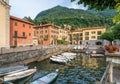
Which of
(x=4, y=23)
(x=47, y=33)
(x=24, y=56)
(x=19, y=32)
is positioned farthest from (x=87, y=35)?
(x=24, y=56)

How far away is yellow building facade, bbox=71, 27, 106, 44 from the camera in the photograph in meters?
89.9

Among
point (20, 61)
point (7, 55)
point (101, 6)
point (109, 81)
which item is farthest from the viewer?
point (20, 61)

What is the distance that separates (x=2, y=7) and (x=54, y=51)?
25849mm

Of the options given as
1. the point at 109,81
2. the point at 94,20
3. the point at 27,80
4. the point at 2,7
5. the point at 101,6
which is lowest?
the point at 27,80

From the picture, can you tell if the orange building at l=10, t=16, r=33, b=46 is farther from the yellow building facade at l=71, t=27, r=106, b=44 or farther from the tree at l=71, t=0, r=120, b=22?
the yellow building facade at l=71, t=27, r=106, b=44

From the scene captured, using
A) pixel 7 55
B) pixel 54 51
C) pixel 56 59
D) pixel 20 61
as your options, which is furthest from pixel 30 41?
pixel 7 55

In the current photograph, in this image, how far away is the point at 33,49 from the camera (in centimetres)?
4050

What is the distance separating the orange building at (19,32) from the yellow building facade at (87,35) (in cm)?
4696

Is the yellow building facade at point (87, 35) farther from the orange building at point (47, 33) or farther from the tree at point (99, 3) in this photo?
the tree at point (99, 3)

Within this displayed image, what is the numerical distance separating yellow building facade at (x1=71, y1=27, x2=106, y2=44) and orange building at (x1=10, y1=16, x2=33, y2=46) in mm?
46955

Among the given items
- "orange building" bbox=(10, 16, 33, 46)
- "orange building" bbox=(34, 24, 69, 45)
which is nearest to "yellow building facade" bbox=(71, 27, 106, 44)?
"orange building" bbox=(34, 24, 69, 45)

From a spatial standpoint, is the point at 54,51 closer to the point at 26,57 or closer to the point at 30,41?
the point at 30,41

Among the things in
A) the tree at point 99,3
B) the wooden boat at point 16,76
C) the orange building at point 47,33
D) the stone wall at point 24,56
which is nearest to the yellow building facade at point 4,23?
the stone wall at point 24,56

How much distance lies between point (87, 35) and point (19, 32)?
179ft
